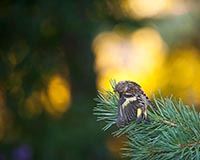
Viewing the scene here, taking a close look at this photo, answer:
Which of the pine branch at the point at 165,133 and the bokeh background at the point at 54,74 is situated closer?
the pine branch at the point at 165,133

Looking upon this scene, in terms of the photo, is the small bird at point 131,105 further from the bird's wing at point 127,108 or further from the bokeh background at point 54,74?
the bokeh background at point 54,74

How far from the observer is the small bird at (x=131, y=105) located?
3.17ft

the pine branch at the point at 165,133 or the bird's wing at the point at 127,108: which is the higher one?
the bird's wing at the point at 127,108

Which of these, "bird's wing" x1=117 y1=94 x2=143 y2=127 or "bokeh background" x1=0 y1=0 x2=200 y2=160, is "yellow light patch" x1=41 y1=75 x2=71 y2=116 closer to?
"bokeh background" x1=0 y1=0 x2=200 y2=160

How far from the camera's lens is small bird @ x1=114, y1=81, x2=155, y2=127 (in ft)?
3.17

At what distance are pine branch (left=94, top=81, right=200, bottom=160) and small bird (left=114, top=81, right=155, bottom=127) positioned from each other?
0.06 ft

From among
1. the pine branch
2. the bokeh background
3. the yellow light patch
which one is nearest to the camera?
the pine branch

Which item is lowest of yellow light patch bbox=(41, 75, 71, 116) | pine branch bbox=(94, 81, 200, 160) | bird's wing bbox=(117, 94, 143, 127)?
pine branch bbox=(94, 81, 200, 160)

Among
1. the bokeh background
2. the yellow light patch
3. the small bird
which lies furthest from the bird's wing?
the yellow light patch

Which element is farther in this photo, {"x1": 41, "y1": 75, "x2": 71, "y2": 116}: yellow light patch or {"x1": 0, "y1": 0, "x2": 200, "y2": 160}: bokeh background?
{"x1": 41, "y1": 75, "x2": 71, "y2": 116}: yellow light patch

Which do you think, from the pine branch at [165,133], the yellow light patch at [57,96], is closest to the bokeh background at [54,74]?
the yellow light patch at [57,96]

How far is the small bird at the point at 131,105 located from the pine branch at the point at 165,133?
0.06 ft

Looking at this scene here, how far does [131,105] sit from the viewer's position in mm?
974

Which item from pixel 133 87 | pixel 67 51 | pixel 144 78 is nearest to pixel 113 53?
pixel 144 78
